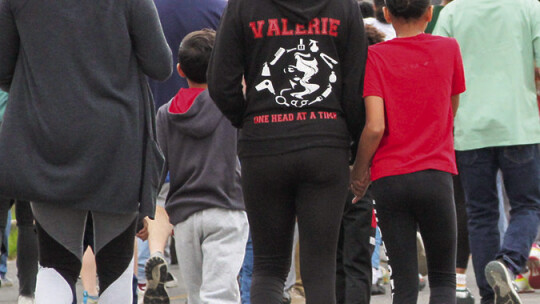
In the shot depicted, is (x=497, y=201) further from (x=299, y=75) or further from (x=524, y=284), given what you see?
(x=299, y=75)

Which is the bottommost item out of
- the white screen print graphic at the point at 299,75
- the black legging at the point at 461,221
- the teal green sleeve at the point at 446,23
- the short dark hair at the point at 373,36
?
the black legging at the point at 461,221

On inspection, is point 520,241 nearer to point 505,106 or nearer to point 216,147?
point 505,106

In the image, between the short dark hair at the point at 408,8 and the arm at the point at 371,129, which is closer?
the arm at the point at 371,129

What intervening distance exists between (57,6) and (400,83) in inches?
57.1

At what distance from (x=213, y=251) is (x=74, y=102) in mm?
1397

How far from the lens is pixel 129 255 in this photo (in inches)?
195

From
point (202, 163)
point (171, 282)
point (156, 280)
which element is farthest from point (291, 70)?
point (171, 282)

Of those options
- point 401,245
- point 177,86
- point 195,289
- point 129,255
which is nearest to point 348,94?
point 401,245

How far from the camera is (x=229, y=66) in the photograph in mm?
4816

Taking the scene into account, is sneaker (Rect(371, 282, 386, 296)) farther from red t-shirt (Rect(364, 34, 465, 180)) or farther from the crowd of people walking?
red t-shirt (Rect(364, 34, 465, 180))

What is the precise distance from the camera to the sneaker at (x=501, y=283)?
248 inches

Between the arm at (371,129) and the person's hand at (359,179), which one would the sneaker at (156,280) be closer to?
the person's hand at (359,179)

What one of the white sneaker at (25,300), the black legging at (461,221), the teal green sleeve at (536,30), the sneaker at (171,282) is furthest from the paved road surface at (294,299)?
the teal green sleeve at (536,30)

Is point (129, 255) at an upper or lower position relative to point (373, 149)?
lower
